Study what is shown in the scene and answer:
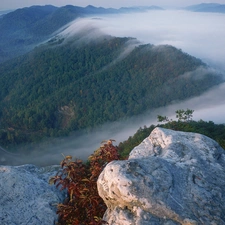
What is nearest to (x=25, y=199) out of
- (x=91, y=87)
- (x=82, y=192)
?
(x=82, y=192)

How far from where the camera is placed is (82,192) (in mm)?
5168

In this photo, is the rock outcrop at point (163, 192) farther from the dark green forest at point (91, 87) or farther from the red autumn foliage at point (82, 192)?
→ the dark green forest at point (91, 87)

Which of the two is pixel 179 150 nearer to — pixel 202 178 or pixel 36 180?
pixel 202 178

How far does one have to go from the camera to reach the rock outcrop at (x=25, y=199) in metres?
5.49

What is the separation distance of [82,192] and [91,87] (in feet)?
287

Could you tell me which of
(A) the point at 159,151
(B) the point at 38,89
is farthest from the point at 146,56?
(A) the point at 159,151

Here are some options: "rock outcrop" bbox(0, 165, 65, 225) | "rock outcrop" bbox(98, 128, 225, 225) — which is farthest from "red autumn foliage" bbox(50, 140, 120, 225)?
"rock outcrop" bbox(0, 165, 65, 225)

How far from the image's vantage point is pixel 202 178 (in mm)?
5211

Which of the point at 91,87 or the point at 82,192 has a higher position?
the point at 82,192

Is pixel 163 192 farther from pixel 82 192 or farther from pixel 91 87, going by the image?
pixel 91 87

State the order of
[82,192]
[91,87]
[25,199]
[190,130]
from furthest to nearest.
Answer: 1. [91,87]
2. [190,130]
3. [25,199]
4. [82,192]

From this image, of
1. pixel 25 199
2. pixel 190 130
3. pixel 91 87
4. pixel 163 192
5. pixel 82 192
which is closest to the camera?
pixel 163 192

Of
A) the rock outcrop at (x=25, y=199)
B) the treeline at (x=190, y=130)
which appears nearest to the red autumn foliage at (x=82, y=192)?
the rock outcrop at (x=25, y=199)

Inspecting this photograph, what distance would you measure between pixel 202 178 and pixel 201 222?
88 centimetres
